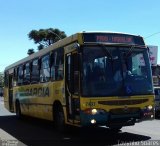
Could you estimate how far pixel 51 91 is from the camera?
50.8 ft

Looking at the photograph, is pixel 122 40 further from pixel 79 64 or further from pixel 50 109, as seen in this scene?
pixel 50 109

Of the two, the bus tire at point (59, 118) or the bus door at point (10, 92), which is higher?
the bus door at point (10, 92)

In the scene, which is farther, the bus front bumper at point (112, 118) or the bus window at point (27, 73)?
the bus window at point (27, 73)

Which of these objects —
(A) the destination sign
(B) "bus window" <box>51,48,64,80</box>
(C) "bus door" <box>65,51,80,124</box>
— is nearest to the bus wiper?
(A) the destination sign

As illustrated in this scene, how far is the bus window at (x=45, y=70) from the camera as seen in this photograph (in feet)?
52.9

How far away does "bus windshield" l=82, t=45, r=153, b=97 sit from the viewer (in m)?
12.3

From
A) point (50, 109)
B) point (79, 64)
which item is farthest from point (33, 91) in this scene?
point (79, 64)

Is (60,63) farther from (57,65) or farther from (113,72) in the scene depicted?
(113,72)

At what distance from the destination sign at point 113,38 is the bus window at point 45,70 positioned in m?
3.60

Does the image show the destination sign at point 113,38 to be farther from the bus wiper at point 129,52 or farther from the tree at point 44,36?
the tree at point 44,36

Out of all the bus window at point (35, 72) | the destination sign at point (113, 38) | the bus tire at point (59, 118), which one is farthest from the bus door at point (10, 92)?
the destination sign at point (113, 38)

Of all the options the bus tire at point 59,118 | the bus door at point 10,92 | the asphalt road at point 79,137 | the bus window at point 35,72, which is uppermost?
the bus window at point 35,72

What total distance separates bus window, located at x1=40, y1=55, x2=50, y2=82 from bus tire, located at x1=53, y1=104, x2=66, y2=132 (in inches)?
58.4

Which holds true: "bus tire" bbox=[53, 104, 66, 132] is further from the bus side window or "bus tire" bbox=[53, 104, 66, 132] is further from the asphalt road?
the bus side window
